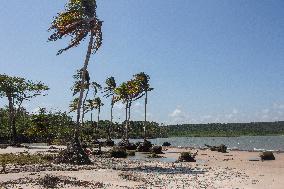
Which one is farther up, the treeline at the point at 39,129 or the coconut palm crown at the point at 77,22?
the coconut palm crown at the point at 77,22

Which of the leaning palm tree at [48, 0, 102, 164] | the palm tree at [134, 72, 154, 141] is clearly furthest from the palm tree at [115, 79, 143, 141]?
the leaning palm tree at [48, 0, 102, 164]

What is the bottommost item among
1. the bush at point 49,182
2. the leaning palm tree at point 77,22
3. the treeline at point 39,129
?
A: the bush at point 49,182

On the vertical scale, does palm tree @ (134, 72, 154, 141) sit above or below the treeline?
above

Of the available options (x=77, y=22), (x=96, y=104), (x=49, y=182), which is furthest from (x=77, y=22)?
(x=96, y=104)

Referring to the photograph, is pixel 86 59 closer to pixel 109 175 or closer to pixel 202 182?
pixel 109 175

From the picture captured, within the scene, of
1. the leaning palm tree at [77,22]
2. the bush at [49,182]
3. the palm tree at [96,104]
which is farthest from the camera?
the palm tree at [96,104]

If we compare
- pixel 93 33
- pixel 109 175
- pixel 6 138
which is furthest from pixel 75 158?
pixel 6 138

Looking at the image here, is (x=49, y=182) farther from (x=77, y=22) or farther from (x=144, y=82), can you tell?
(x=144, y=82)

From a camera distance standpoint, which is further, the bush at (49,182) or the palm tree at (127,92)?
the palm tree at (127,92)

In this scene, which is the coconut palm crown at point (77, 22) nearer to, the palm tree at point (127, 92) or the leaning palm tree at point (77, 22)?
the leaning palm tree at point (77, 22)

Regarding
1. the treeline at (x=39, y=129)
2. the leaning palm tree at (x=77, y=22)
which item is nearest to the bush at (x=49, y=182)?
the leaning palm tree at (x=77, y=22)

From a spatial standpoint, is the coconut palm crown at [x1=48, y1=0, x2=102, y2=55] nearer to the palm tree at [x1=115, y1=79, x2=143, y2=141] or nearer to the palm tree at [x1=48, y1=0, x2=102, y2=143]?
the palm tree at [x1=48, y1=0, x2=102, y2=143]

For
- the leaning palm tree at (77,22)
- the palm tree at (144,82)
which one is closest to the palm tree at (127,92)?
the palm tree at (144,82)

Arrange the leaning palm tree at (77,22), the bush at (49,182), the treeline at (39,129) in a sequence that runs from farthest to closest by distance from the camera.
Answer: the treeline at (39,129) < the leaning palm tree at (77,22) < the bush at (49,182)
